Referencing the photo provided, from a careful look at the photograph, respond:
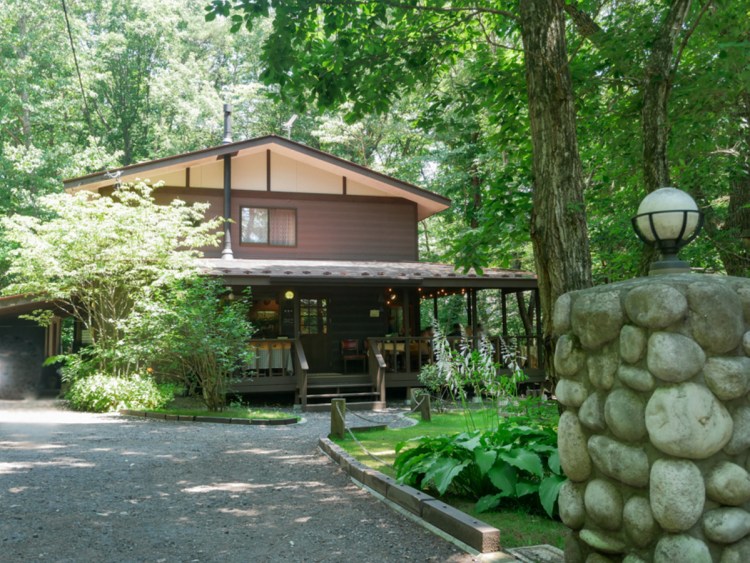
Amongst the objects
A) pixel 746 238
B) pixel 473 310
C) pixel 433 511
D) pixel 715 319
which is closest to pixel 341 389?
pixel 473 310

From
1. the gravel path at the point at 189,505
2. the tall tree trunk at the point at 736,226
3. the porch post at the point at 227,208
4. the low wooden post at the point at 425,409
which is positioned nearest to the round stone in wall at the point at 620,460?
the gravel path at the point at 189,505

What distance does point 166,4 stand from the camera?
34.3 m

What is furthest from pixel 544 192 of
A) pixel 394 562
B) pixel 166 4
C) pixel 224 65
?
pixel 224 65

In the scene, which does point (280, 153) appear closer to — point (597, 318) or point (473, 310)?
point (473, 310)

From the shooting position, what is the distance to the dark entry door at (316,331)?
18.0 metres

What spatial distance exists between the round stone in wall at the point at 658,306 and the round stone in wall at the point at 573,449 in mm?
756

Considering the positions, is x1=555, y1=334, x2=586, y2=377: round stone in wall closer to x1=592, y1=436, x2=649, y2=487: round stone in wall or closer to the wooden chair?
x1=592, y1=436, x2=649, y2=487: round stone in wall

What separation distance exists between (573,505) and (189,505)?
3555 millimetres

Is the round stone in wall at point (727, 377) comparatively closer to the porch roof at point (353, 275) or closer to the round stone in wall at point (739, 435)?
the round stone in wall at point (739, 435)

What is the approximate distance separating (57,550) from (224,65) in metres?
38.9

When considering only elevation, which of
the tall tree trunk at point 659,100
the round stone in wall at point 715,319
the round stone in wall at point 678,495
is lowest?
the round stone in wall at point 678,495

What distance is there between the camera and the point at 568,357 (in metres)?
3.70

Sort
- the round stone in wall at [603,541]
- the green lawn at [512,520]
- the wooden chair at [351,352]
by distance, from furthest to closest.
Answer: the wooden chair at [351,352] → the green lawn at [512,520] → the round stone in wall at [603,541]

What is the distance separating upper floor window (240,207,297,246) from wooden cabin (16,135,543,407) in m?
0.03
